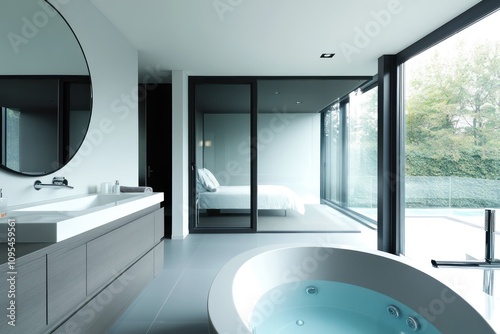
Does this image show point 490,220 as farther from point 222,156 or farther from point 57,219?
point 222,156

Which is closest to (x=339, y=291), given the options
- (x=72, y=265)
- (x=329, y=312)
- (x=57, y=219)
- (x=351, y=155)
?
(x=329, y=312)

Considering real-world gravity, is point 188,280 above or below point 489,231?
below

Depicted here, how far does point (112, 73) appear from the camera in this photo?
2689 mm

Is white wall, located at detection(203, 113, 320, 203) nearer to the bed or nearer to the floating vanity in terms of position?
the bed

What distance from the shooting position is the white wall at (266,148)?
4379 mm

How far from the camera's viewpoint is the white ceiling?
240cm

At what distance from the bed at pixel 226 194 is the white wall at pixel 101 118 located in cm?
142

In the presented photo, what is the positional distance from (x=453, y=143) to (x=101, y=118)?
3466mm

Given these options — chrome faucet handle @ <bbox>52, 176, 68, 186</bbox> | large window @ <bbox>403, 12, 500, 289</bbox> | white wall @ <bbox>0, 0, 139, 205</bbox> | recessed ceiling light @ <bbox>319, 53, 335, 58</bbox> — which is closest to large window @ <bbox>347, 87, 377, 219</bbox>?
large window @ <bbox>403, 12, 500, 289</bbox>

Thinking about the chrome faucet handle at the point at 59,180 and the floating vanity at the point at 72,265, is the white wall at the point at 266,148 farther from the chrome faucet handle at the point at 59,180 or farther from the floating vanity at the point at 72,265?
the chrome faucet handle at the point at 59,180

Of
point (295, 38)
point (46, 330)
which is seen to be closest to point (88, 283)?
point (46, 330)

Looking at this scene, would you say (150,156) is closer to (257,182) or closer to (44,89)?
(257,182)

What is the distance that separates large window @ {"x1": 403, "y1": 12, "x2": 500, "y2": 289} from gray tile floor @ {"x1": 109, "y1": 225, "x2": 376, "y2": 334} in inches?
40.4

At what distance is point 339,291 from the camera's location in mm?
2115
